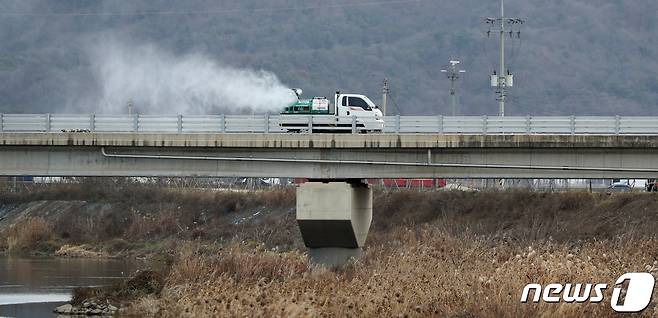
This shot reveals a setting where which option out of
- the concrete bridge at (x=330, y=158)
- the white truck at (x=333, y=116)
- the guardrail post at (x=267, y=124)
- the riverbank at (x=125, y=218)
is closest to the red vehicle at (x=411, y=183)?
the riverbank at (x=125, y=218)

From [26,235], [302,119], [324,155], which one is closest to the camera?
[324,155]

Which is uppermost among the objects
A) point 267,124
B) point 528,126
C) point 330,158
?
point 267,124

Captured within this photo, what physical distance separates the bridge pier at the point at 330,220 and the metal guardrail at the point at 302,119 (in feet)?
9.93

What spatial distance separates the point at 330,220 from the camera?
196 feet

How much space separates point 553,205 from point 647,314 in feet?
171

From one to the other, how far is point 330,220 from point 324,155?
280 cm

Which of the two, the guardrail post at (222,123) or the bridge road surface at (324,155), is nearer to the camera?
the bridge road surface at (324,155)

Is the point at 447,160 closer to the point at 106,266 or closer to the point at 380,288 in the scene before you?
the point at 380,288

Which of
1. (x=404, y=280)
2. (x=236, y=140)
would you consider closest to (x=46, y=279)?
(x=236, y=140)

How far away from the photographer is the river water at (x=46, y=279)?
187 ft

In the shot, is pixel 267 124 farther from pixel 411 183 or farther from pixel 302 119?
pixel 411 183

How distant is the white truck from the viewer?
6150 cm

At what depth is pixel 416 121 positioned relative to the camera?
201 ft

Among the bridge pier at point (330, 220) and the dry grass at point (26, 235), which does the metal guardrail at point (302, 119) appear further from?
the dry grass at point (26, 235)
